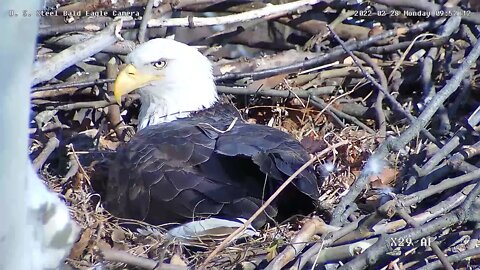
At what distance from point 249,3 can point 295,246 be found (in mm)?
2225

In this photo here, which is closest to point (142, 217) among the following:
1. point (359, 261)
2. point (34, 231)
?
point (359, 261)

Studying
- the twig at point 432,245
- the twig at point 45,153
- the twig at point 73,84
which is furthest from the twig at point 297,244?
the twig at point 73,84

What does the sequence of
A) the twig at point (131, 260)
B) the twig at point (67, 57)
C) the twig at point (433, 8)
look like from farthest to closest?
the twig at point (433, 8) < the twig at point (131, 260) < the twig at point (67, 57)

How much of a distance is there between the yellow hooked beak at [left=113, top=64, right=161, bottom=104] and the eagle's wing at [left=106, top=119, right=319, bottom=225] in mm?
432

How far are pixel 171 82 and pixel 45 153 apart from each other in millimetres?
867

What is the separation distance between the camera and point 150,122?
4.56 m

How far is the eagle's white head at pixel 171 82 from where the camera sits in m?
4.42

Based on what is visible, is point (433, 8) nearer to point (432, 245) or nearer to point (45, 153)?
point (432, 245)

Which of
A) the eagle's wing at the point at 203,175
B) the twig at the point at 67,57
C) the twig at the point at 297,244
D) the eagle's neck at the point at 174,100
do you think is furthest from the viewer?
the eagle's neck at the point at 174,100

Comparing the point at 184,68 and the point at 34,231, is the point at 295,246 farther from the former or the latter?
the point at 184,68

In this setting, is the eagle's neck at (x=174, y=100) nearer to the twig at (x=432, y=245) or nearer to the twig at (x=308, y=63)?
the twig at (x=308, y=63)

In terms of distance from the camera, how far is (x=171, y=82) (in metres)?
4.54

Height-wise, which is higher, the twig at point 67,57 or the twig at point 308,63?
the twig at point 67,57

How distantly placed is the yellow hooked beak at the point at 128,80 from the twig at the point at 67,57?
1.42 m
